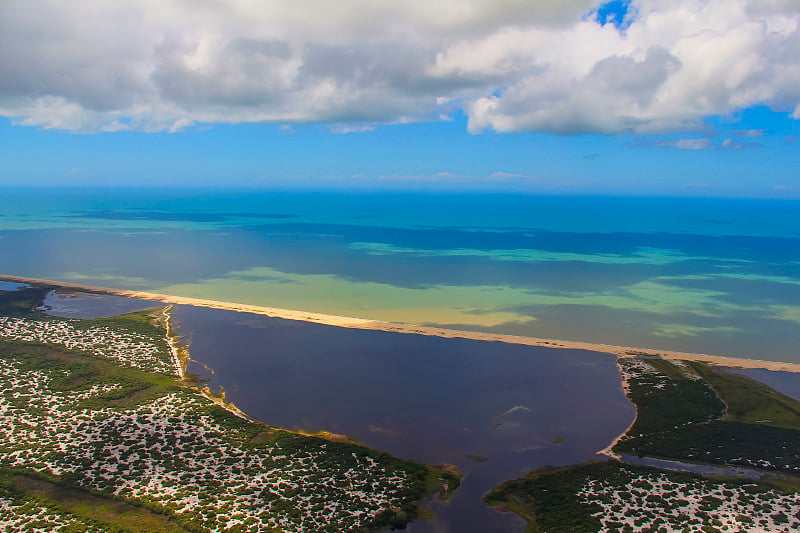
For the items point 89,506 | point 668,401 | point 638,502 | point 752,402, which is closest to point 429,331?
point 668,401

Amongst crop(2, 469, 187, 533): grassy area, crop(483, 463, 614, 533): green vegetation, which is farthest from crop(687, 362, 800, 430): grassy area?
crop(2, 469, 187, 533): grassy area

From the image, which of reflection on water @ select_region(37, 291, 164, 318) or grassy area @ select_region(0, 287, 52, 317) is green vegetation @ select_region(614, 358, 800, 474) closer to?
reflection on water @ select_region(37, 291, 164, 318)

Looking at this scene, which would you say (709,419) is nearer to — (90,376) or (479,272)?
(90,376)

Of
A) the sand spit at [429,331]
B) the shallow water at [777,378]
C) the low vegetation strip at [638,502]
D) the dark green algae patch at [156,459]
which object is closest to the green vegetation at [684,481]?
the low vegetation strip at [638,502]

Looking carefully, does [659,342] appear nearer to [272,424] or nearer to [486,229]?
[272,424]

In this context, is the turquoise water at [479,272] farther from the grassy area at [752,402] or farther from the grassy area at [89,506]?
the grassy area at [89,506]

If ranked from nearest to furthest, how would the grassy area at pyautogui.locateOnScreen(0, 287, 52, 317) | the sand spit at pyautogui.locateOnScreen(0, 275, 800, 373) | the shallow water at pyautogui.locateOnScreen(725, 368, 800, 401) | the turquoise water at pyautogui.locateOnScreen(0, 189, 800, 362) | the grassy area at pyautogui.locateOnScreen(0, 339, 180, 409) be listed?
the grassy area at pyautogui.locateOnScreen(0, 339, 180, 409) < the shallow water at pyautogui.locateOnScreen(725, 368, 800, 401) < the sand spit at pyautogui.locateOnScreen(0, 275, 800, 373) < the grassy area at pyautogui.locateOnScreen(0, 287, 52, 317) < the turquoise water at pyautogui.locateOnScreen(0, 189, 800, 362)
